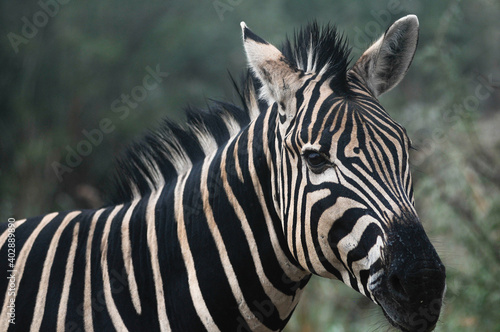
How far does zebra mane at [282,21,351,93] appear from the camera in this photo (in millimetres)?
3307

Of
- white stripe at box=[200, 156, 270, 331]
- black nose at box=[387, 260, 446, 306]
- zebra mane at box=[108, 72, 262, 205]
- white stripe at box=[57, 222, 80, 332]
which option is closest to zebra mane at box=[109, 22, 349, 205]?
zebra mane at box=[108, 72, 262, 205]

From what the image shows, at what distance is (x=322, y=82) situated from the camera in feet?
10.9

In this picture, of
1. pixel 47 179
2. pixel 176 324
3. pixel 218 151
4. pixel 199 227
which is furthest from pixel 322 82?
pixel 47 179

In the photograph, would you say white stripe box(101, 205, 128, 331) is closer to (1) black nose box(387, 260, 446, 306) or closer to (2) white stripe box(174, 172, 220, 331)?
(2) white stripe box(174, 172, 220, 331)

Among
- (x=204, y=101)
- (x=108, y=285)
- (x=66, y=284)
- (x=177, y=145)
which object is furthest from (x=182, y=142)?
(x=204, y=101)

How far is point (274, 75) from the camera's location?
10.9ft

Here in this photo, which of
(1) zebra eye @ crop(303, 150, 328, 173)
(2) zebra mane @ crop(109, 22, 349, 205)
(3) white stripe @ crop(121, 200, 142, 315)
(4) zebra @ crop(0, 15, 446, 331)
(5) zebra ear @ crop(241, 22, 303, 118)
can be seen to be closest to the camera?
(4) zebra @ crop(0, 15, 446, 331)

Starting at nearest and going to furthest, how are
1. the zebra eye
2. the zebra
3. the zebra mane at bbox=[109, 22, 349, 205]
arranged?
1. the zebra
2. the zebra eye
3. the zebra mane at bbox=[109, 22, 349, 205]

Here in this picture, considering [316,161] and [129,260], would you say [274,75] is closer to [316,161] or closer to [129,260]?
[316,161]

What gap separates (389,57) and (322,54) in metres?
0.46

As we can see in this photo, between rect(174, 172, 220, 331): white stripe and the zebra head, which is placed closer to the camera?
the zebra head

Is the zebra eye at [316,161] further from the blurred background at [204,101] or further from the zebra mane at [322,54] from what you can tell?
the blurred background at [204,101]

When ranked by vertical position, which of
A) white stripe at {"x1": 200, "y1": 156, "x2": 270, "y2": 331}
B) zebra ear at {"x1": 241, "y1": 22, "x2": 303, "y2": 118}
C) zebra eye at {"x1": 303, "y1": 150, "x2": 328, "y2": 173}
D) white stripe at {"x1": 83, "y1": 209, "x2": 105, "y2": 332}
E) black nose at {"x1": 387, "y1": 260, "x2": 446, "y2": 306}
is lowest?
black nose at {"x1": 387, "y1": 260, "x2": 446, "y2": 306}

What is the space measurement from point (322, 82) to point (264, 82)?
35 cm
